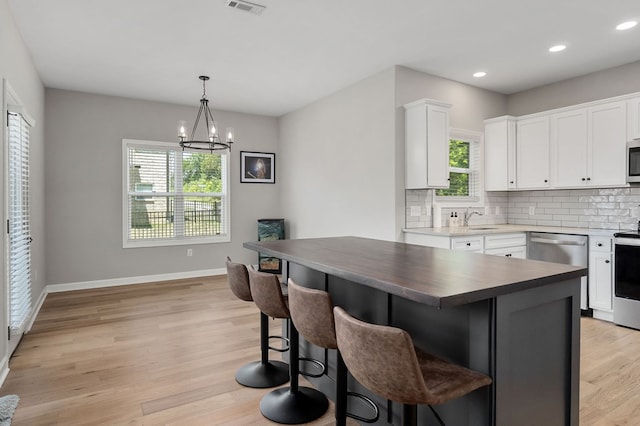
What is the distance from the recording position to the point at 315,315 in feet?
5.62

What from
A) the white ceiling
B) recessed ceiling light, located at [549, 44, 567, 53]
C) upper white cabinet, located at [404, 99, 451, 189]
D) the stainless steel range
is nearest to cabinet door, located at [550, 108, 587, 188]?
the white ceiling

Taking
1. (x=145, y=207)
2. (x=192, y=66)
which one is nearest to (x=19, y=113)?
(x=192, y=66)

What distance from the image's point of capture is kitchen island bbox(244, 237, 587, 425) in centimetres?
142

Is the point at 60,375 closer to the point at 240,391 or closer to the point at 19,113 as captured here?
the point at 240,391

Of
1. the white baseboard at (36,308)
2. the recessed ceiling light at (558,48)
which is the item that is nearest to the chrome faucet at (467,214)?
the recessed ceiling light at (558,48)

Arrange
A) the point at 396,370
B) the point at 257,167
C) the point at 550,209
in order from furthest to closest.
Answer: the point at 257,167 < the point at 550,209 < the point at 396,370

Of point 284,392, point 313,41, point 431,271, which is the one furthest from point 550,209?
point 284,392

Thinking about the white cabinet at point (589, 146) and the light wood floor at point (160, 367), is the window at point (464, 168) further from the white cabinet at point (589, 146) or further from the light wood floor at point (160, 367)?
the light wood floor at point (160, 367)

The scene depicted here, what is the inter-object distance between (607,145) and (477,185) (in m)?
1.50

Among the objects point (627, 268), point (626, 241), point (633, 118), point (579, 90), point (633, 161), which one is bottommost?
point (627, 268)

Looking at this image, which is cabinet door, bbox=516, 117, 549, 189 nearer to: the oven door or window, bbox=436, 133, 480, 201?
window, bbox=436, 133, 480, 201

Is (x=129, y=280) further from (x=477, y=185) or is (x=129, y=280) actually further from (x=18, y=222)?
(x=477, y=185)

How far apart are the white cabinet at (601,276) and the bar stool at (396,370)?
334cm

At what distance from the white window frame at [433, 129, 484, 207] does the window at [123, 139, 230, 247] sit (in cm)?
359
